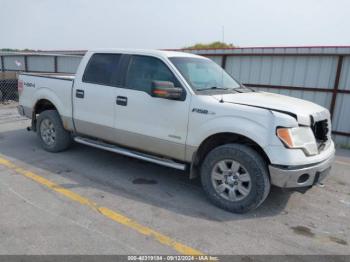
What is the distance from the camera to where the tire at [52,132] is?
5633 millimetres

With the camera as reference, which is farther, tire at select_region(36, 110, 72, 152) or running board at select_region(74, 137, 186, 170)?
tire at select_region(36, 110, 72, 152)

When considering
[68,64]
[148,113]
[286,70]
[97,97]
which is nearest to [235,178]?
[148,113]

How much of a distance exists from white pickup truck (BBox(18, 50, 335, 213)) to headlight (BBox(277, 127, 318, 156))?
1cm

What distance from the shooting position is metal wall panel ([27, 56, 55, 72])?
17906 millimetres

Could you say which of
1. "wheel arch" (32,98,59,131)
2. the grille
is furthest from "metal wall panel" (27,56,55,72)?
the grille

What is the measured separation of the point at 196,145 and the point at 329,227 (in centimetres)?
188

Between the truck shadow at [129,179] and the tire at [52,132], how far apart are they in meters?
0.16

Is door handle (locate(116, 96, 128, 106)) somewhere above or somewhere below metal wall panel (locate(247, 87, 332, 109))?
above

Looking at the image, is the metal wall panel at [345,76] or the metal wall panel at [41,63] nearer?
the metal wall panel at [345,76]

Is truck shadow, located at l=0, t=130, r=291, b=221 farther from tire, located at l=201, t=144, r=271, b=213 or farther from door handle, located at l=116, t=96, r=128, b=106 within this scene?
door handle, located at l=116, t=96, r=128, b=106

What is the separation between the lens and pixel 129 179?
4.72m

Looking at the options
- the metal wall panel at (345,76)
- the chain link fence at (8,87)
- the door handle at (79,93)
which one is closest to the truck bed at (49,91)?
the door handle at (79,93)

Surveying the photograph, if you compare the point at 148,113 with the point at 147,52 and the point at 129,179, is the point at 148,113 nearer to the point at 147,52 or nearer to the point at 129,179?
the point at 147,52

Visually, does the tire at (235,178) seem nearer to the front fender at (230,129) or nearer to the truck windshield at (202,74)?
the front fender at (230,129)
